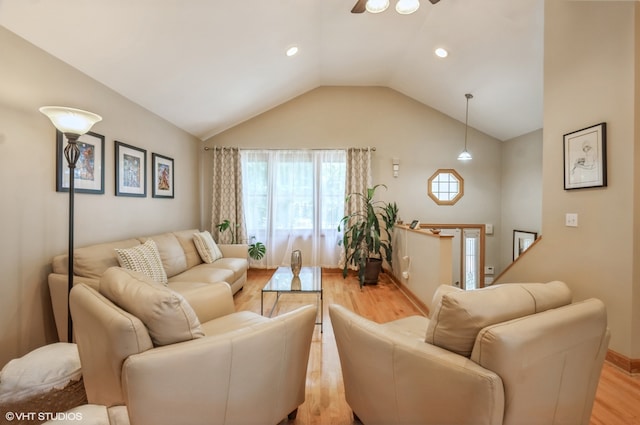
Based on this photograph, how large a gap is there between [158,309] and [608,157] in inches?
121

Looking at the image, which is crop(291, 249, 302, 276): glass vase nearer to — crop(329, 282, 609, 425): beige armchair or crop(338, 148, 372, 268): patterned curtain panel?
crop(329, 282, 609, 425): beige armchair

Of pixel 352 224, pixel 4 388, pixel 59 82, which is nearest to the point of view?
pixel 4 388

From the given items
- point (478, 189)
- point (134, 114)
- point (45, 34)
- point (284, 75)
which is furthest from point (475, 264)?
point (45, 34)

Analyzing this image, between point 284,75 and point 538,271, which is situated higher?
point 284,75

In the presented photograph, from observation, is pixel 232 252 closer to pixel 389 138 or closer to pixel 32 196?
pixel 32 196

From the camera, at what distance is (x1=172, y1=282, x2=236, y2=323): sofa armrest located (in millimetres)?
1873

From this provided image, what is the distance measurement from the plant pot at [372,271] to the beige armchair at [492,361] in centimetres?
297

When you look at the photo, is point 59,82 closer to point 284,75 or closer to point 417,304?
point 284,75

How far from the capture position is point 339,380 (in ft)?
6.20

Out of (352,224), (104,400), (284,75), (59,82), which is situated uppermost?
(284,75)

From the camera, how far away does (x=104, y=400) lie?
4.27ft

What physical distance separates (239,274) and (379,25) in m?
3.60

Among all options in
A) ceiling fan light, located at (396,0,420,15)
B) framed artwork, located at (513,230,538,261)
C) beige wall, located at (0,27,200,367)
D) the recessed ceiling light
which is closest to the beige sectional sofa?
beige wall, located at (0,27,200,367)

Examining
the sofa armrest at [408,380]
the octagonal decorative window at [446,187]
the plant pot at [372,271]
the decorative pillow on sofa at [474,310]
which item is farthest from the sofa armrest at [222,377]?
the octagonal decorative window at [446,187]
